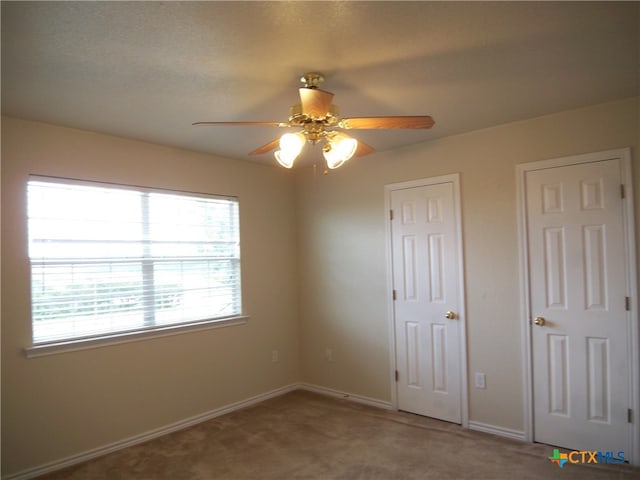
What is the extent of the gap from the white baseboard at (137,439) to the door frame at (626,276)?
244 cm

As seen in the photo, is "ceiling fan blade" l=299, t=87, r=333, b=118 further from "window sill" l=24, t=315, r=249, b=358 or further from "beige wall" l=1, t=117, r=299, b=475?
"window sill" l=24, t=315, r=249, b=358

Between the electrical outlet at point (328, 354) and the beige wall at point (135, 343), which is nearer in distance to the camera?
the beige wall at point (135, 343)

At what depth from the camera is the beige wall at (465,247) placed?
3102 mm

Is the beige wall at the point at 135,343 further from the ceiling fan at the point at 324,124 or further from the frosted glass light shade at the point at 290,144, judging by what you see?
the frosted glass light shade at the point at 290,144

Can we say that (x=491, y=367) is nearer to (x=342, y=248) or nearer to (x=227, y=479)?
(x=342, y=248)

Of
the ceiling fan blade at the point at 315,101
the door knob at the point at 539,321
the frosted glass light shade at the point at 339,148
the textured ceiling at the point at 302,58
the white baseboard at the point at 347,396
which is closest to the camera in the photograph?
the textured ceiling at the point at 302,58

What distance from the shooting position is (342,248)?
4320 millimetres

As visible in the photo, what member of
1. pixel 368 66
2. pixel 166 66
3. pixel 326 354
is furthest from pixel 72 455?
pixel 368 66

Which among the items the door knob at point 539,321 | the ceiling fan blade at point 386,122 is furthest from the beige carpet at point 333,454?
the ceiling fan blade at point 386,122

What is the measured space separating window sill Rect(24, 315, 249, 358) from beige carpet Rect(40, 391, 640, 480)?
0.81 metres

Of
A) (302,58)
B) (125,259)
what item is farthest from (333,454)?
(302,58)

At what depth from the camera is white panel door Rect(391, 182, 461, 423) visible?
11.6 feet

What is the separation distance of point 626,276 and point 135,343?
359 cm

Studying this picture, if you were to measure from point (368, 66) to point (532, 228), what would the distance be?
6.06 feet
